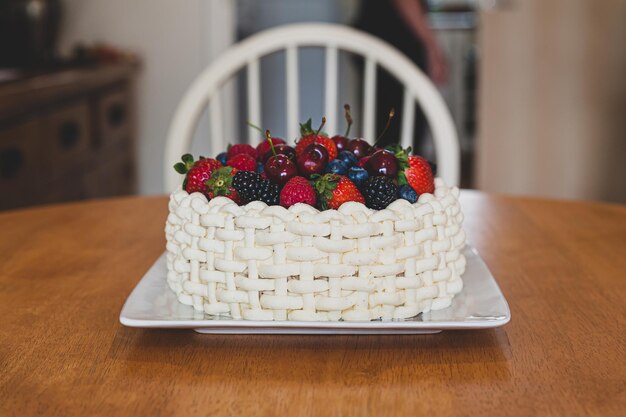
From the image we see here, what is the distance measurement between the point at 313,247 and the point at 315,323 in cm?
7

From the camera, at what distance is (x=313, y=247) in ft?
2.23

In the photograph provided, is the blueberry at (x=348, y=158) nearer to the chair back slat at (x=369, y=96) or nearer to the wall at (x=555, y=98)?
the chair back slat at (x=369, y=96)

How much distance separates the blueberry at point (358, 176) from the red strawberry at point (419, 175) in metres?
0.05

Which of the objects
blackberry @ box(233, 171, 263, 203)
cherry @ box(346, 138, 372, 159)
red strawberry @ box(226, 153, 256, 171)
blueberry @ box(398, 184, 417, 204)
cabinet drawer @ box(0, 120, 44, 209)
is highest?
cherry @ box(346, 138, 372, 159)

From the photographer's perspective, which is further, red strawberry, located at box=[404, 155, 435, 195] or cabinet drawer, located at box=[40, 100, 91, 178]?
cabinet drawer, located at box=[40, 100, 91, 178]

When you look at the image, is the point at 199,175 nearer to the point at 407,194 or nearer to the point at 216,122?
the point at 407,194

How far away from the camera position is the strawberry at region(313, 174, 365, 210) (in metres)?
0.72

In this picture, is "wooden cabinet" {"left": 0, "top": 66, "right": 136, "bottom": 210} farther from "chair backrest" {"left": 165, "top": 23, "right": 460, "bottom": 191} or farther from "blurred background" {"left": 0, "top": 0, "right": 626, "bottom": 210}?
"chair backrest" {"left": 165, "top": 23, "right": 460, "bottom": 191}

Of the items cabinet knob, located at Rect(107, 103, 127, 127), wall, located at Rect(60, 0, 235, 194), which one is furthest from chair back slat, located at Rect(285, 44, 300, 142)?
wall, located at Rect(60, 0, 235, 194)

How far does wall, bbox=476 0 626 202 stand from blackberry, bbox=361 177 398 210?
242cm

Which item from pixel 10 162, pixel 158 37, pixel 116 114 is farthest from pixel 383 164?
pixel 158 37

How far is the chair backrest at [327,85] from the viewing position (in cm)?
143

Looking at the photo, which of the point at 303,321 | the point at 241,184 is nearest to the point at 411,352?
the point at 303,321

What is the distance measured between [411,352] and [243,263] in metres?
0.17
